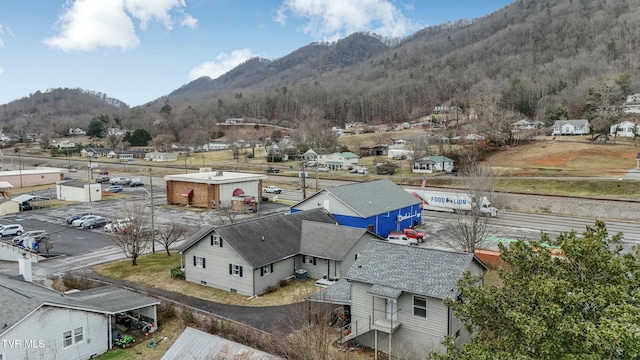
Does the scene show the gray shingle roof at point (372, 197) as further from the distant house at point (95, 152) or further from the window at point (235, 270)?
the distant house at point (95, 152)

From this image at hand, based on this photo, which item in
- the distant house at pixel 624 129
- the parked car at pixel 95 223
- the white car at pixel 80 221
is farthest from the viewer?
the distant house at pixel 624 129

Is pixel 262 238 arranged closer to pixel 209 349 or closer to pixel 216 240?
pixel 216 240

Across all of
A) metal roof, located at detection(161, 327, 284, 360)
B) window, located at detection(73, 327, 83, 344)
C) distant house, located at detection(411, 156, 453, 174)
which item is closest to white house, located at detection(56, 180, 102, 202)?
window, located at detection(73, 327, 83, 344)

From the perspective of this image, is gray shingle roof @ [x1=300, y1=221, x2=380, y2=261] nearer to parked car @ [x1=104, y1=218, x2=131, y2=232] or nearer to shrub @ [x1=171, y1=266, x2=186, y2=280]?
shrub @ [x1=171, y1=266, x2=186, y2=280]

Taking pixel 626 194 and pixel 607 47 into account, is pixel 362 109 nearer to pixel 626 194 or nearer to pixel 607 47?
pixel 607 47

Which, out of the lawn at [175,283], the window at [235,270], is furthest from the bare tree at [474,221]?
the window at [235,270]

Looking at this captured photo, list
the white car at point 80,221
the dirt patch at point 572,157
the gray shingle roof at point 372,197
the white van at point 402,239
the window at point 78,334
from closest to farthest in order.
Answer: the window at point 78,334 < the white van at point 402,239 < the gray shingle roof at point 372,197 < the white car at point 80,221 < the dirt patch at point 572,157
